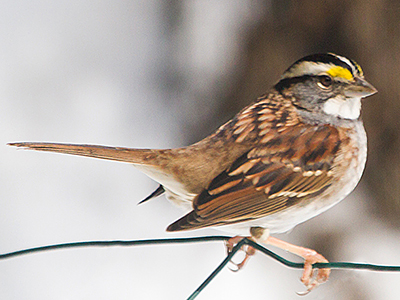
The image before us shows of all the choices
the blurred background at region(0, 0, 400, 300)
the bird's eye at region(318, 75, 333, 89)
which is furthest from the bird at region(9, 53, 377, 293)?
the blurred background at region(0, 0, 400, 300)

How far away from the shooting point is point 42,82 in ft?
17.1

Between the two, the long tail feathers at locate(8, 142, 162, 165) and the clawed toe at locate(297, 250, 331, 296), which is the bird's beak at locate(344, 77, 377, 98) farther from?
the long tail feathers at locate(8, 142, 162, 165)

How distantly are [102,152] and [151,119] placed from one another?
3.19 meters

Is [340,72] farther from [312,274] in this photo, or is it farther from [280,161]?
[312,274]

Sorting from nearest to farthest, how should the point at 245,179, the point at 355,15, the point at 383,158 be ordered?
the point at 245,179, the point at 355,15, the point at 383,158

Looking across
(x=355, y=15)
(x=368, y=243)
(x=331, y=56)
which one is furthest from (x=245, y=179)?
(x=368, y=243)

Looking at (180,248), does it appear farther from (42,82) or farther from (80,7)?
(80,7)

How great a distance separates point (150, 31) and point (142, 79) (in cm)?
44

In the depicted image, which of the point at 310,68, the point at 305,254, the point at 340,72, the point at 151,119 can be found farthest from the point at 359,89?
the point at 151,119

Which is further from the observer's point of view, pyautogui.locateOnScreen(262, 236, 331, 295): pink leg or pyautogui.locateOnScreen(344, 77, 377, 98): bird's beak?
pyautogui.locateOnScreen(262, 236, 331, 295): pink leg

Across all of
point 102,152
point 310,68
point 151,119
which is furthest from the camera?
point 151,119

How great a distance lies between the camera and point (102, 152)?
6.73 feet

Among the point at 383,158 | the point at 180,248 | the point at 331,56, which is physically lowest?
the point at 180,248

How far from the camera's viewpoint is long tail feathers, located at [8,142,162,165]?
1.96 meters
